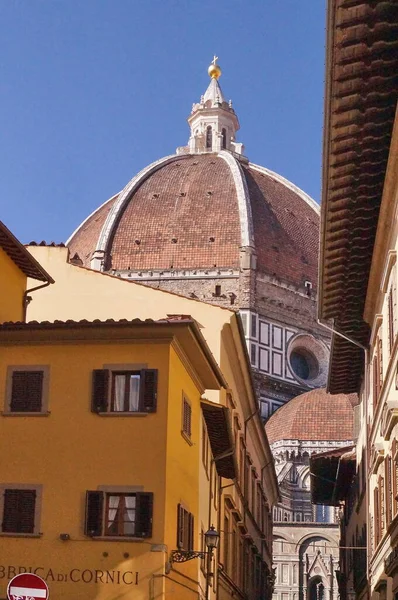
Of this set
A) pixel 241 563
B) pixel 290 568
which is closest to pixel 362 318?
pixel 241 563

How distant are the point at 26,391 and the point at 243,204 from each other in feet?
216

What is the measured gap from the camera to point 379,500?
19.0m

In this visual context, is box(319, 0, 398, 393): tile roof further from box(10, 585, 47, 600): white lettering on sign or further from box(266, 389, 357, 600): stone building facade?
box(266, 389, 357, 600): stone building facade

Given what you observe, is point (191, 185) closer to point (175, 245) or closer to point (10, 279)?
point (175, 245)

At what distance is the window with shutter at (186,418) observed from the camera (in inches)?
715

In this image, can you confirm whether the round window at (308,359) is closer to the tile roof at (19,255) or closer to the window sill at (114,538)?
the tile roof at (19,255)

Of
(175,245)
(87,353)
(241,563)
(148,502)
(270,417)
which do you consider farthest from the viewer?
(175,245)

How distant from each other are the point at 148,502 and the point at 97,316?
7551 millimetres

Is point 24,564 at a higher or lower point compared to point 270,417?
lower

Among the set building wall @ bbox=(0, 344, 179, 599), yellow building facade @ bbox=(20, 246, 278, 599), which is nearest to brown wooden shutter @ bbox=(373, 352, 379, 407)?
yellow building facade @ bbox=(20, 246, 278, 599)

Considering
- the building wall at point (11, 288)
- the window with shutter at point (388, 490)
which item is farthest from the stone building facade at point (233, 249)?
the window with shutter at point (388, 490)

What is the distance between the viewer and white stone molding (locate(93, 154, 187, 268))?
266ft

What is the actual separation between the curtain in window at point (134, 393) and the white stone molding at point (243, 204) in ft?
207

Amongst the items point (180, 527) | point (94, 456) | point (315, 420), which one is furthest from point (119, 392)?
point (315, 420)
